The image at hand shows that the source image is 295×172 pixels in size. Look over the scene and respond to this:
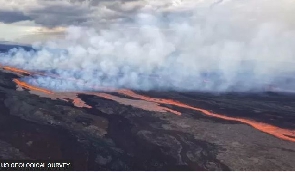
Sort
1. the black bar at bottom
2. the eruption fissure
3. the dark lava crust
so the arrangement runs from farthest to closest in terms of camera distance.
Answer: the eruption fissure < the dark lava crust < the black bar at bottom

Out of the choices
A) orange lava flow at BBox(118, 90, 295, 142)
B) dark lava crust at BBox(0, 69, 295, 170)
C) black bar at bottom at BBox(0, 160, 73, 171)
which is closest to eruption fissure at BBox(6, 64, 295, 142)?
orange lava flow at BBox(118, 90, 295, 142)

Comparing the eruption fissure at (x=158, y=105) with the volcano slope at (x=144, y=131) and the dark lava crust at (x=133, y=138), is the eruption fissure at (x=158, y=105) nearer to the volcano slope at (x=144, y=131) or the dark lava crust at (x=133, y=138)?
the volcano slope at (x=144, y=131)

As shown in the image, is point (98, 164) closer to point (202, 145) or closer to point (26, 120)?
point (202, 145)

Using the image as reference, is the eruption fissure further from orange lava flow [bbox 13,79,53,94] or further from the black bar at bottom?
the black bar at bottom

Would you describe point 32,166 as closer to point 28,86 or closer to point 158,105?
point 158,105

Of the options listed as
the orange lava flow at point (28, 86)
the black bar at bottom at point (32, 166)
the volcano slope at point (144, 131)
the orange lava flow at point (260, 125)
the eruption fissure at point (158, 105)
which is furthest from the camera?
the orange lava flow at point (28, 86)

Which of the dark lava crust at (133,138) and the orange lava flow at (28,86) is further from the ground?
the orange lava flow at (28,86)

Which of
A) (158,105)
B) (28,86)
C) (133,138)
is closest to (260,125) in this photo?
(158,105)

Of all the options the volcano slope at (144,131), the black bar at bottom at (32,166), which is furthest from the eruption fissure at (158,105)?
the black bar at bottom at (32,166)
